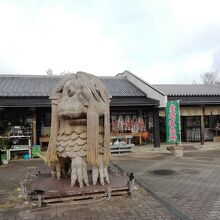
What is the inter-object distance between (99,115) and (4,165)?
754 centimetres

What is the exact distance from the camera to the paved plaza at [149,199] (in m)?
5.56

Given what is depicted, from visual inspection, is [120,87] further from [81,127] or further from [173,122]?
[81,127]

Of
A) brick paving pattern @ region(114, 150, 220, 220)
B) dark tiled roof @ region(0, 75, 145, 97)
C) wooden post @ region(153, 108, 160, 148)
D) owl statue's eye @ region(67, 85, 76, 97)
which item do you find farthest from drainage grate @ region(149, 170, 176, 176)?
dark tiled roof @ region(0, 75, 145, 97)

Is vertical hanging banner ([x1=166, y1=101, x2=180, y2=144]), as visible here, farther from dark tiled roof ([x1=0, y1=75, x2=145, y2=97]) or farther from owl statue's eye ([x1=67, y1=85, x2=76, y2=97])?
owl statue's eye ([x1=67, y1=85, x2=76, y2=97])

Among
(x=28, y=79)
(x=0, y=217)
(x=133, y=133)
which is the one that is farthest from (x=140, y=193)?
(x=28, y=79)

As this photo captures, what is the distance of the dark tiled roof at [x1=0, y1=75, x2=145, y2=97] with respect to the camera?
1501 cm

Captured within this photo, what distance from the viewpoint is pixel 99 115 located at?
7.06 metres

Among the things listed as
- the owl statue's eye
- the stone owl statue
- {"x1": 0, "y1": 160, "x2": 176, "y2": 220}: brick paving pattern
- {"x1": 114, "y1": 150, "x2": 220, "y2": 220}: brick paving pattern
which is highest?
the owl statue's eye

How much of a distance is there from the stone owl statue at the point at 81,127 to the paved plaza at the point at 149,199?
37.7 inches

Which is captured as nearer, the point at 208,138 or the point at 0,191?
the point at 0,191

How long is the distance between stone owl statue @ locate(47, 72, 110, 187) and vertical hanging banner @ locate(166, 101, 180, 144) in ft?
24.2

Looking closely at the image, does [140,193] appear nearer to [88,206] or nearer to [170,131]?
[88,206]

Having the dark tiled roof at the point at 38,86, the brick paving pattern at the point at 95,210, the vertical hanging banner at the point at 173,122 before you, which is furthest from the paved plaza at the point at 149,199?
the dark tiled roof at the point at 38,86

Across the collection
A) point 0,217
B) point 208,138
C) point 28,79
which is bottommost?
point 0,217
